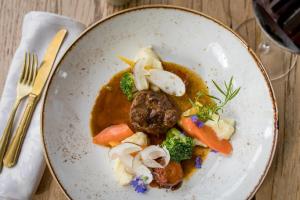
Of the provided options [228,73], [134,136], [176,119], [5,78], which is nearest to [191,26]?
[228,73]

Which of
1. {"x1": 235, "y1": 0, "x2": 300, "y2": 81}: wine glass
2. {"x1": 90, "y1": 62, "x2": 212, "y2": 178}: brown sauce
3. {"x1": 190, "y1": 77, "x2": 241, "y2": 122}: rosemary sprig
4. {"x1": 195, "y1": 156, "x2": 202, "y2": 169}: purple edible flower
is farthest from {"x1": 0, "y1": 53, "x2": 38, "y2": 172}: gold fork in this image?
{"x1": 235, "y1": 0, "x2": 300, "y2": 81}: wine glass

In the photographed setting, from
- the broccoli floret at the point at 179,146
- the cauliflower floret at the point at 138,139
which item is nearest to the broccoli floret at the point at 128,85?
the cauliflower floret at the point at 138,139

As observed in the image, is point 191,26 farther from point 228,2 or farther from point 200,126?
point 200,126

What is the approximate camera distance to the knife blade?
3.14 m

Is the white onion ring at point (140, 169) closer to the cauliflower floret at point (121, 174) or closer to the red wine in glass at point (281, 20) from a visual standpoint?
the cauliflower floret at point (121, 174)

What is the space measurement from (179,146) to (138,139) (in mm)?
283

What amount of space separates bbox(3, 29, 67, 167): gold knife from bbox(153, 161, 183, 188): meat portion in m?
0.93

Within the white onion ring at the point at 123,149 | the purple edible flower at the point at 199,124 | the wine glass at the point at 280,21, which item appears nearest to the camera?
the wine glass at the point at 280,21

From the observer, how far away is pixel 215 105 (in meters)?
3.18

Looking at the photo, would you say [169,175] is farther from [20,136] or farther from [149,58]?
[20,136]

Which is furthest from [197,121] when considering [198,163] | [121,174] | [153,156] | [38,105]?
[38,105]

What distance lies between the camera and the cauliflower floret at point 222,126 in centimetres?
309

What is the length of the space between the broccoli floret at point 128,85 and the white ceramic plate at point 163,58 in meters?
0.11

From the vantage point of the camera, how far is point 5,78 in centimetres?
325
